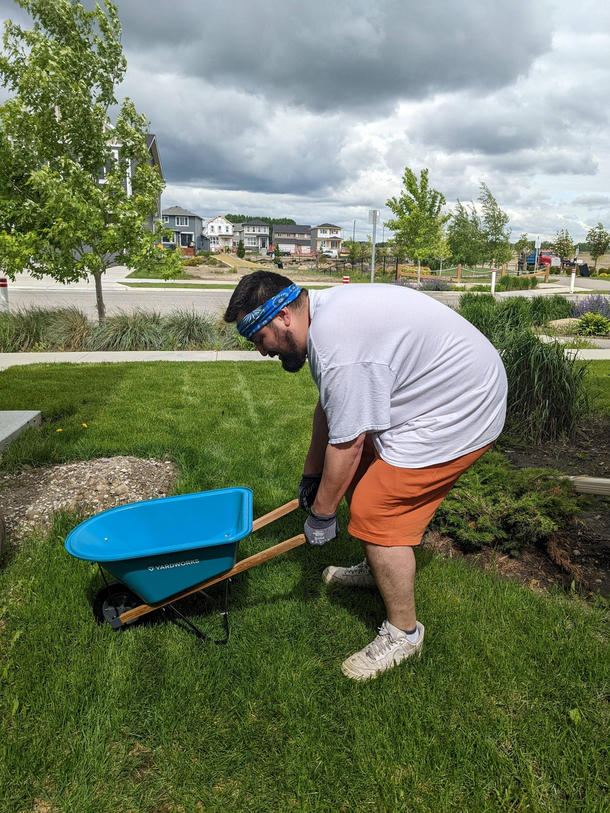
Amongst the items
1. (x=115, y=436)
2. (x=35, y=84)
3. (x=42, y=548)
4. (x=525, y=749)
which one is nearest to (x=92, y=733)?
(x=42, y=548)

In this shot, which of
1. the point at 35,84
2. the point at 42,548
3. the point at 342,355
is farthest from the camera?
the point at 35,84

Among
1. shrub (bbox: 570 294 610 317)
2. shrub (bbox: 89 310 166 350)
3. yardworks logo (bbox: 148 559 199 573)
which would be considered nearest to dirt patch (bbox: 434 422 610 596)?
yardworks logo (bbox: 148 559 199 573)

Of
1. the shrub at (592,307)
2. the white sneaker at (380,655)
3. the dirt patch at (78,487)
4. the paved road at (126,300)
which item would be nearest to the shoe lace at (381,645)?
the white sneaker at (380,655)

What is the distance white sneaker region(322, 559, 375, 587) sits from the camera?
3148 mm

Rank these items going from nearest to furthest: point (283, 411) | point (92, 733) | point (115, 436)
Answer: point (92, 733), point (115, 436), point (283, 411)

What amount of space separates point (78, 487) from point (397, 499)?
2.66 meters

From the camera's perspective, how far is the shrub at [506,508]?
3412 mm

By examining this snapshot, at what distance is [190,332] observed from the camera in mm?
10820

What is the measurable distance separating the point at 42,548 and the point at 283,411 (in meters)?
3.33

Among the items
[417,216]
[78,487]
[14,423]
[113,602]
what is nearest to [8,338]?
[14,423]

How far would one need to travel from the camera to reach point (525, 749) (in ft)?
7.10

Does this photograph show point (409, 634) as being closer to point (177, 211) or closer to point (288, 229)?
point (177, 211)

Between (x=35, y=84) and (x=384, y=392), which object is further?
(x=35, y=84)

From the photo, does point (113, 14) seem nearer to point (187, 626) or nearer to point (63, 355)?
point (63, 355)
